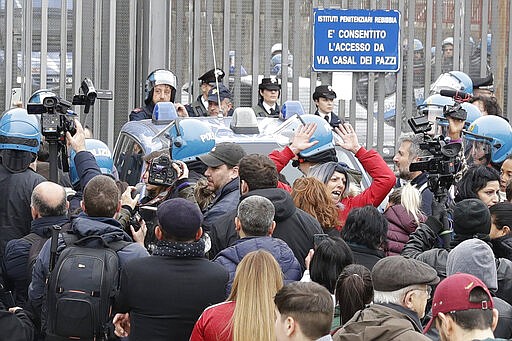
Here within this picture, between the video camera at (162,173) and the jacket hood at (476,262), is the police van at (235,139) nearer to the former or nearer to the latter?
the video camera at (162,173)

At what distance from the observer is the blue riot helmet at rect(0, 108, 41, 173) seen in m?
8.26

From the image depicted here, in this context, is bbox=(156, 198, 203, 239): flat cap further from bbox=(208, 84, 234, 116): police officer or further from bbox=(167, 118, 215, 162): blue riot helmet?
bbox=(208, 84, 234, 116): police officer

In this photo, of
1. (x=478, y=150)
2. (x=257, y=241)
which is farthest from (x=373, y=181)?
(x=257, y=241)

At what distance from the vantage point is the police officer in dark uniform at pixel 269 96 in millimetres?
13117

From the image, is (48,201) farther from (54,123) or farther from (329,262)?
(329,262)

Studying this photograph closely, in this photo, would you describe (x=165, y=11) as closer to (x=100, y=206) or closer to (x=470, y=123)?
(x=470, y=123)

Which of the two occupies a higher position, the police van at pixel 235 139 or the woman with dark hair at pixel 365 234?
the police van at pixel 235 139

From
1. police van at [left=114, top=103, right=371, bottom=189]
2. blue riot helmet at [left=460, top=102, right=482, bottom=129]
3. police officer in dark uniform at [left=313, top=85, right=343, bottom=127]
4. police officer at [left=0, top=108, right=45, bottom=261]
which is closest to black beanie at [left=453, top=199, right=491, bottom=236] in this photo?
police van at [left=114, top=103, right=371, bottom=189]

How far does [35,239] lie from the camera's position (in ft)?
23.4

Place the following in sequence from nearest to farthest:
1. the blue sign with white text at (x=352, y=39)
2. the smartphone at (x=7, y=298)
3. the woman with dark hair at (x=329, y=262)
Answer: the woman with dark hair at (x=329, y=262)
the smartphone at (x=7, y=298)
the blue sign with white text at (x=352, y=39)

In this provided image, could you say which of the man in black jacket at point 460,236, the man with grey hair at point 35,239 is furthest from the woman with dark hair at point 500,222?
the man with grey hair at point 35,239

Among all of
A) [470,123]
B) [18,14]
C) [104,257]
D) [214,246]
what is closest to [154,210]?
[214,246]

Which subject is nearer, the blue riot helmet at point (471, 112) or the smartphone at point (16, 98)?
the blue riot helmet at point (471, 112)

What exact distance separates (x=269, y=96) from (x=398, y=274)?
7635 mm
